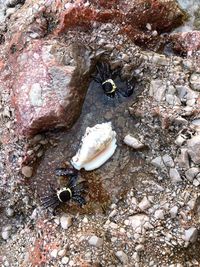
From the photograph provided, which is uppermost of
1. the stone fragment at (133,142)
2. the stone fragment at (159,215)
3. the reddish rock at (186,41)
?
the reddish rock at (186,41)

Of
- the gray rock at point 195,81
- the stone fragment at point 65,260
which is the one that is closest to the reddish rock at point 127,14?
the gray rock at point 195,81

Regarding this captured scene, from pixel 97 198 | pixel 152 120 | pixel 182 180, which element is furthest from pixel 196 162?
pixel 97 198

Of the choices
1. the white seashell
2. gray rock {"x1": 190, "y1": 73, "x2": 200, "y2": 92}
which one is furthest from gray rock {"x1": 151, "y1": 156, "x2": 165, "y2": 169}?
gray rock {"x1": 190, "y1": 73, "x2": 200, "y2": 92}

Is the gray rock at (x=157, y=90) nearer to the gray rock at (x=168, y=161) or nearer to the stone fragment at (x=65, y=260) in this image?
the gray rock at (x=168, y=161)

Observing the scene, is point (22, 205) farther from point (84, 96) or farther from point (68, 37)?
point (68, 37)

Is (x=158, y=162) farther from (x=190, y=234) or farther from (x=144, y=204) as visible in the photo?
(x=190, y=234)

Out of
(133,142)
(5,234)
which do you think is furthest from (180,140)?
(5,234)
